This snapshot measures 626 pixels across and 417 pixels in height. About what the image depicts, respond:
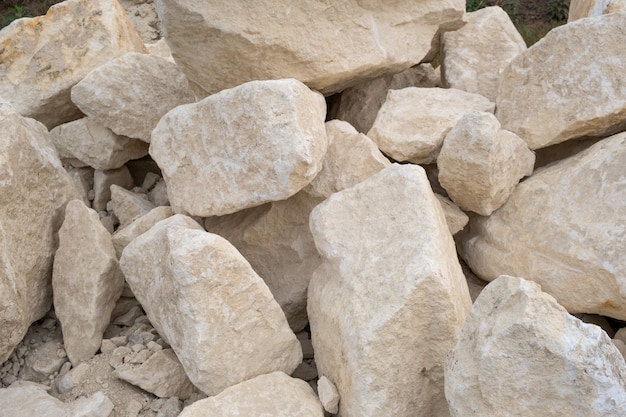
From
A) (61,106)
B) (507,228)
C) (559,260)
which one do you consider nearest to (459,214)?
(507,228)

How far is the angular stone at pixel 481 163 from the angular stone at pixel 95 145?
51.3 inches

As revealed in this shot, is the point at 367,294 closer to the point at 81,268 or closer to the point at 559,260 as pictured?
the point at 559,260

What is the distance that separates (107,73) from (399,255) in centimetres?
146

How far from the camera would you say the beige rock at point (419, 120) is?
7.18 feet

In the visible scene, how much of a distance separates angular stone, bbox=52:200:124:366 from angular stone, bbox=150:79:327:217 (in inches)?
11.3

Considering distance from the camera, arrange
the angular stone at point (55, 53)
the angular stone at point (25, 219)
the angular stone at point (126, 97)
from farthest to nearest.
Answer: the angular stone at point (55, 53), the angular stone at point (126, 97), the angular stone at point (25, 219)

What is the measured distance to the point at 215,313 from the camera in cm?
172

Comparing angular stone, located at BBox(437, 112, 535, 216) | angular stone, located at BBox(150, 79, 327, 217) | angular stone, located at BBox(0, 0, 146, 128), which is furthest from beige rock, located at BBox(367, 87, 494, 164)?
angular stone, located at BBox(0, 0, 146, 128)

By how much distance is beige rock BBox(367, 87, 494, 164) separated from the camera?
219 centimetres

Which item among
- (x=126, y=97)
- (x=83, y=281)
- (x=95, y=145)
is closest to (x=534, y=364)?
(x=83, y=281)

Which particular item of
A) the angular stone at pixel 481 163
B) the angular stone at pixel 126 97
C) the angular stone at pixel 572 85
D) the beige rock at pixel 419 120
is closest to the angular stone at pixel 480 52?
the beige rock at pixel 419 120

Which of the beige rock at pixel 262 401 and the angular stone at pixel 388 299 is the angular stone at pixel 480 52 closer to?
the angular stone at pixel 388 299

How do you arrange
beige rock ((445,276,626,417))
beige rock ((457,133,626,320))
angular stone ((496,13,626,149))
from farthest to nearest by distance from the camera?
1. angular stone ((496,13,626,149))
2. beige rock ((457,133,626,320))
3. beige rock ((445,276,626,417))

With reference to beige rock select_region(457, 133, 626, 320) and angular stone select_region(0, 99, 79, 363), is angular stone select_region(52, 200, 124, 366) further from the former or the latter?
beige rock select_region(457, 133, 626, 320)
